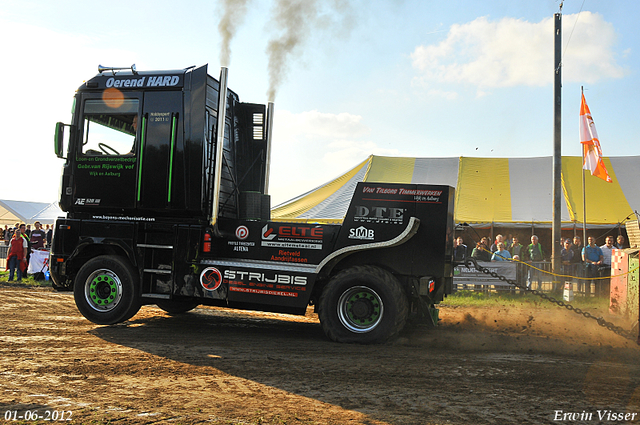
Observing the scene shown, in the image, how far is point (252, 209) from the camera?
7961 mm

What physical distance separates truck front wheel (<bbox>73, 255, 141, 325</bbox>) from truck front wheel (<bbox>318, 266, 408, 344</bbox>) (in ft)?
9.46

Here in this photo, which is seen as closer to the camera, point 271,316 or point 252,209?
point 252,209

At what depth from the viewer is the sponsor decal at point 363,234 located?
6.71 metres

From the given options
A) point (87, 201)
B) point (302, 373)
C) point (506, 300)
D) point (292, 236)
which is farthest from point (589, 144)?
point (87, 201)

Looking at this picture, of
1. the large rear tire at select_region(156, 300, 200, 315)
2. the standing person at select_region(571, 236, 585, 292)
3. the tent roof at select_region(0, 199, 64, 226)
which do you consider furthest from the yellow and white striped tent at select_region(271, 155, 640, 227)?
the tent roof at select_region(0, 199, 64, 226)

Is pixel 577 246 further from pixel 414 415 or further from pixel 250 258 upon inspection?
pixel 414 415

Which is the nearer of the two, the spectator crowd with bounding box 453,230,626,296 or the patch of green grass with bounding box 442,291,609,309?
the patch of green grass with bounding box 442,291,609,309

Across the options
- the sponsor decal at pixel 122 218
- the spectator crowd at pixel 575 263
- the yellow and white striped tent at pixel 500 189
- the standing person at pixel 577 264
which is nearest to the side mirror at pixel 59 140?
the sponsor decal at pixel 122 218

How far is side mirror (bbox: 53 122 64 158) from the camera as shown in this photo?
7.52 m

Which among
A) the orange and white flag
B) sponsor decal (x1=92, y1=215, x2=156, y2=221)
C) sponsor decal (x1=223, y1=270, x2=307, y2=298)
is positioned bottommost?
sponsor decal (x1=223, y1=270, x2=307, y2=298)

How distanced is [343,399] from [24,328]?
5.30 meters

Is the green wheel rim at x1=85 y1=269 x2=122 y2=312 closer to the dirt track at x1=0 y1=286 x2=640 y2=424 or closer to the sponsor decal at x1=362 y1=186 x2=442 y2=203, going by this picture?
the dirt track at x1=0 y1=286 x2=640 y2=424

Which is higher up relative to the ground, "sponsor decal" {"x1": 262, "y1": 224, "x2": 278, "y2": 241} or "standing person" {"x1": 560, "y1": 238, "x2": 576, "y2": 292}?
"sponsor decal" {"x1": 262, "y1": 224, "x2": 278, "y2": 241}

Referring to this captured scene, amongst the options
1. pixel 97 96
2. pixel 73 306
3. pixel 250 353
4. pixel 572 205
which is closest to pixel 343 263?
pixel 250 353
